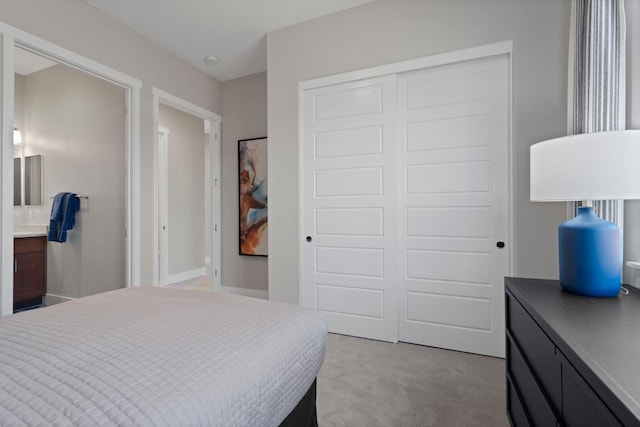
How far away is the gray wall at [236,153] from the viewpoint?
3.99 m

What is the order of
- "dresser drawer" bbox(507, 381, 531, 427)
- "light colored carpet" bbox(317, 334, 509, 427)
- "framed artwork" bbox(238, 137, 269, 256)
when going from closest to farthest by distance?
"dresser drawer" bbox(507, 381, 531, 427) < "light colored carpet" bbox(317, 334, 509, 427) < "framed artwork" bbox(238, 137, 269, 256)

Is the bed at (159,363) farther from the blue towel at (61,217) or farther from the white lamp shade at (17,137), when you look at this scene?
the white lamp shade at (17,137)

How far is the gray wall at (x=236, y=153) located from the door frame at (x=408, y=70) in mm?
1137

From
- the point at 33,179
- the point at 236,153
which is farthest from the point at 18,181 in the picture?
the point at 236,153

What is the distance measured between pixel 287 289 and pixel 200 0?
8.94 feet

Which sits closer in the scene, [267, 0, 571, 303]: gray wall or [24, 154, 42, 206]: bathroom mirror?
[267, 0, 571, 303]: gray wall

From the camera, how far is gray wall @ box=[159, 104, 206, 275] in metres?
4.89

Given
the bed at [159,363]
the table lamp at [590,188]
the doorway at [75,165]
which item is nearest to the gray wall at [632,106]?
the table lamp at [590,188]

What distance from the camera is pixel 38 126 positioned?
145 inches

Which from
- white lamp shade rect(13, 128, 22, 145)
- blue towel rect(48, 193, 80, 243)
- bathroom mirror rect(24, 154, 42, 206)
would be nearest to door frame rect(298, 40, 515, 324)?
blue towel rect(48, 193, 80, 243)

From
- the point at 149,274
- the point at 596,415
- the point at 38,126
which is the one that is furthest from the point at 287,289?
the point at 38,126

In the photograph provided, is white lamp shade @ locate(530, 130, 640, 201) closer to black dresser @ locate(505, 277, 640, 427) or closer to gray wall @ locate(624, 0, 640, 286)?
black dresser @ locate(505, 277, 640, 427)

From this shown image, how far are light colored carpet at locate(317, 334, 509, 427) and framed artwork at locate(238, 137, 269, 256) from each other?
188cm

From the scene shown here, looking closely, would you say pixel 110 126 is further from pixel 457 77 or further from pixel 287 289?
pixel 457 77
